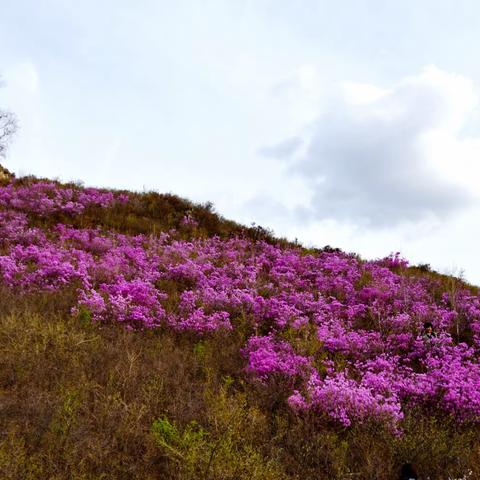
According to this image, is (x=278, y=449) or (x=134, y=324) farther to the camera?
(x=134, y=324)

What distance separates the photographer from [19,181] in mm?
20812

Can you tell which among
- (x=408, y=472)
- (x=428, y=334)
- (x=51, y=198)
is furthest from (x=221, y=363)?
(x=51, y=198)

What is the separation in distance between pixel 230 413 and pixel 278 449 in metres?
0.75

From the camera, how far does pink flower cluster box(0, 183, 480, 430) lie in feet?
25.2

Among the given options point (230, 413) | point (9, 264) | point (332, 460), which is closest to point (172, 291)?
point (9, 264)

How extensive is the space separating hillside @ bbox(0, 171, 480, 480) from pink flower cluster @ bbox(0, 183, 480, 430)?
0.04 meters

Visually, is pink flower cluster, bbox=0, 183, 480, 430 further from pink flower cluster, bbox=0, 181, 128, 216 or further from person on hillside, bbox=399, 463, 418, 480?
person on hillside, bbox=399, 463, 418, 480

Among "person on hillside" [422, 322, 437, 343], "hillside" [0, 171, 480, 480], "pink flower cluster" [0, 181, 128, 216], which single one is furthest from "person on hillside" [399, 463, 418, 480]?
"pink flower cluster" [0, 181, 128, 216]

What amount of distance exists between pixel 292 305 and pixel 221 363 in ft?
11.9

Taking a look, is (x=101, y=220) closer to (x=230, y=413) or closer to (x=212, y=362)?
(x=212, y=362)

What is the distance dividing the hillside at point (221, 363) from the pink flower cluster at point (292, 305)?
0.04m

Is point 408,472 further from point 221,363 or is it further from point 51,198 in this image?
point 51,198

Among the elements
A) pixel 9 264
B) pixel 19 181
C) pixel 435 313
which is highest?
pixel 19 181

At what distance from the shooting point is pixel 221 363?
26.9 ft
